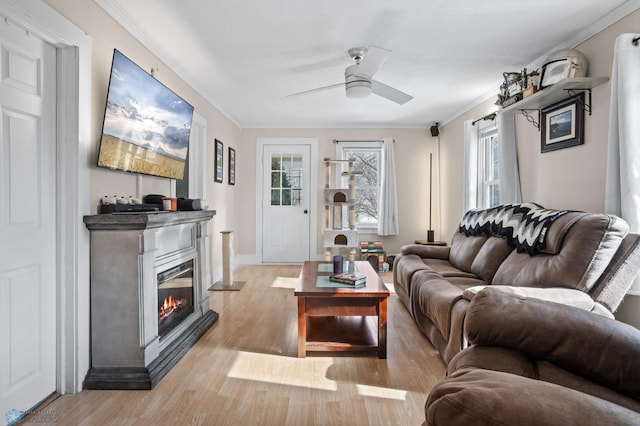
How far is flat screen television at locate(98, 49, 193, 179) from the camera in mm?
2379

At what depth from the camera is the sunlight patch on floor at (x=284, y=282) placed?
4.91m

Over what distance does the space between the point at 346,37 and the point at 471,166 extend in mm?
2532

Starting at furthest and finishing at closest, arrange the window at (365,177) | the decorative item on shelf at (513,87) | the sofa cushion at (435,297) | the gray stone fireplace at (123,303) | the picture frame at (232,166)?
the window at (365,177) < the picture frame at (232,166) < the decorative item on shelf at (513,87) < the sofa cushion at (435,297) < the gray stone fireplace at (123,303)

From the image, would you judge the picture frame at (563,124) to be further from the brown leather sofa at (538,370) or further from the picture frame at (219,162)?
the picture frame at (219,162)

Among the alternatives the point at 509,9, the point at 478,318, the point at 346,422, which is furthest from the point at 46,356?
the point at 509,9

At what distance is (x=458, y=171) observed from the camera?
5570mm

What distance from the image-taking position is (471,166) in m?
4.77

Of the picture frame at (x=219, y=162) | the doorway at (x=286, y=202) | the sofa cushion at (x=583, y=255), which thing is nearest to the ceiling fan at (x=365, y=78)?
the sofa cushion at (x=583, y=255)

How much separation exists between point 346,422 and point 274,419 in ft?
1.16

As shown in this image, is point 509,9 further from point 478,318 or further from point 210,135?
point 210,135

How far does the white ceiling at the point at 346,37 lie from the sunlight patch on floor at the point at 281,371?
2.33 metres

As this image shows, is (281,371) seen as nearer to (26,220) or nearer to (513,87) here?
(26,220)

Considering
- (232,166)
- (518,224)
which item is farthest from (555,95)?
(232,166)

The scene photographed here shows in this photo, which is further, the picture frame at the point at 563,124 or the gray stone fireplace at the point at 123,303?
the picture frame at the point at 563,124
